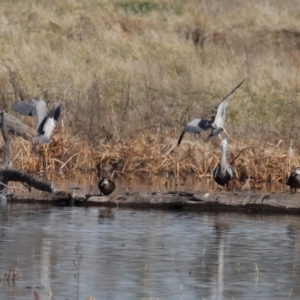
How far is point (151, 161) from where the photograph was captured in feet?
52.5

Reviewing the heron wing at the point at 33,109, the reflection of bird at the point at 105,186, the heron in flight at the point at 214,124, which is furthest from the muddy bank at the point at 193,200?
the heron in flight at the point at 214,124

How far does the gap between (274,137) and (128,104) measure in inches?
102

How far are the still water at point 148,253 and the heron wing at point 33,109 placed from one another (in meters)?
1.65

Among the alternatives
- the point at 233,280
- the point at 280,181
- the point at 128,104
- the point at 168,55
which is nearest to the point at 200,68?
the point at 168,55

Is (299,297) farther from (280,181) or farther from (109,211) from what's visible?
(280,181)

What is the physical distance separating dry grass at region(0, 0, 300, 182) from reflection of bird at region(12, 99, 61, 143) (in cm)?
66

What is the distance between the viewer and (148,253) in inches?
410

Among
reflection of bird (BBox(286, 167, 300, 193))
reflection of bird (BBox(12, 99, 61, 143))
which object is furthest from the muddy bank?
reflection of bird (BBox(12, 99, 61, 143))

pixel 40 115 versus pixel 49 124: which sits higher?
pixel 40 115

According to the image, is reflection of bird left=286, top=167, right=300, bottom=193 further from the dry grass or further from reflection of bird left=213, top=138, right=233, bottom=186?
the dry grass

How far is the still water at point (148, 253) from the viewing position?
8773 millimetres

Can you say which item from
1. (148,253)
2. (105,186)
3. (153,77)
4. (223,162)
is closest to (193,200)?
(105,186)

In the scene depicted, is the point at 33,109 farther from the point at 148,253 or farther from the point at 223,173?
the point at 148,253

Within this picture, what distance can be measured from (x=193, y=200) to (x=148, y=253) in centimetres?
237
